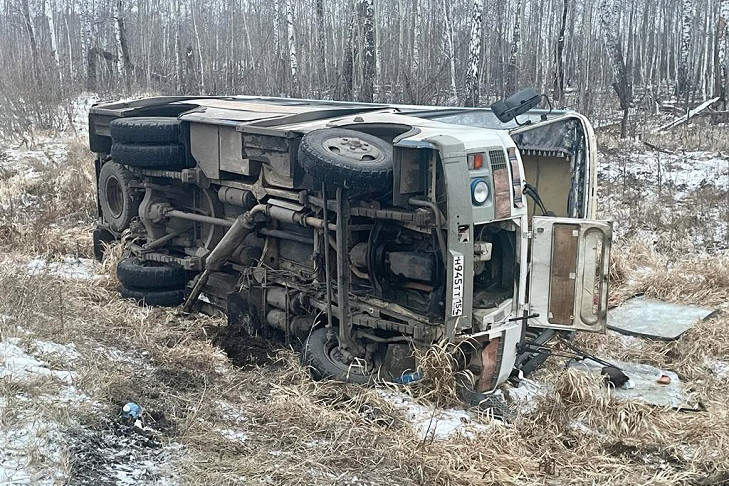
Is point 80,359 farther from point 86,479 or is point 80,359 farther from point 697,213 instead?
point 697,213

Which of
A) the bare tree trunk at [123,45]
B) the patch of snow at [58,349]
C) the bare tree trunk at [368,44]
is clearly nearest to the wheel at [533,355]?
the patch of snow at [58,349]

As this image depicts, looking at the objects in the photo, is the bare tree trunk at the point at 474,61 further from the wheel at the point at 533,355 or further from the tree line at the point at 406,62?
the wheel at the point at 533,355

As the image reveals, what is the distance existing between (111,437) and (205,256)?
302 centimetres

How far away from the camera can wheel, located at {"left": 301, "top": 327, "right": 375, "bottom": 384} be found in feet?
18.0

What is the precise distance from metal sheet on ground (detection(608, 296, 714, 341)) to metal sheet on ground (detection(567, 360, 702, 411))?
59cm

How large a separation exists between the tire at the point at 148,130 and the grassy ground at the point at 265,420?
1428mm

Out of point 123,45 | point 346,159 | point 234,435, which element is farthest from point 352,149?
point 123,45

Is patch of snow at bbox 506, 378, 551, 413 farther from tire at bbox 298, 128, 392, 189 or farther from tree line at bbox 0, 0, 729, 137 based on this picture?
tree line at bbox 0, 0, 729, 137

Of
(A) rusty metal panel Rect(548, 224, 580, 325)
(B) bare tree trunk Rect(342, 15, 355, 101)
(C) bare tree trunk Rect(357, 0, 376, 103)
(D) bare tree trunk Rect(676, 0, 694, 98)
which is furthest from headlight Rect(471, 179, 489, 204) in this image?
(D) bare tree trunk Rect(676, 0, 694, 98)

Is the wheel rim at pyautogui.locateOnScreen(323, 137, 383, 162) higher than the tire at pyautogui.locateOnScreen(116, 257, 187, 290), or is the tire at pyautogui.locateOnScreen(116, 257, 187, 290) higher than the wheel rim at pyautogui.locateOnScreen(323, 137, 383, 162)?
the wheel rim at pyautogui.locateOnScreen(323, 137, 383, 162)

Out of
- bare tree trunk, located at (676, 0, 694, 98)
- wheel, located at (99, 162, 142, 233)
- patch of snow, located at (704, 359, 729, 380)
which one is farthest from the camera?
bare tree trunk, located at (676, 0, 694, 98)

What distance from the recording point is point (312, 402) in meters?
5.18

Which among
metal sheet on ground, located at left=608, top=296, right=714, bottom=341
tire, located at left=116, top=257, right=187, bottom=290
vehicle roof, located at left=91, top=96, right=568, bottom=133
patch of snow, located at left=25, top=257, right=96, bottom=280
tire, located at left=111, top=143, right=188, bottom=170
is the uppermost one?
vehicle roof, located at left=91, top=96, right=568, bottom=133

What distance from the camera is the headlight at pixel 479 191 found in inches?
199
